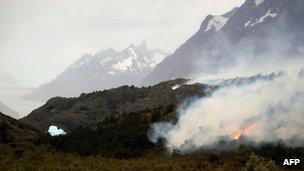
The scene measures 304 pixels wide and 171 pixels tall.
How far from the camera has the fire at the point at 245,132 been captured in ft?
343

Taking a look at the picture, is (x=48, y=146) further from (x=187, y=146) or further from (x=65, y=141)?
(x=187, y=146)

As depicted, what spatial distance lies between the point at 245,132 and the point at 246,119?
663 centimetres

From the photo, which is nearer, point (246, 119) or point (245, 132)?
point (245, 132)

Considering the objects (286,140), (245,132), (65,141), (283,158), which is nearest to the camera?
(283,158)

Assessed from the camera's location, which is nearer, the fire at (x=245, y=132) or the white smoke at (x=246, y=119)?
the white smoke at (x=246, y=119)

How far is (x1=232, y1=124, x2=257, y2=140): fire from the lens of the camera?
104500 mm

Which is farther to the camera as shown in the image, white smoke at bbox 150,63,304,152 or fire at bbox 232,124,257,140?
fire at bbox 232,124,257,140

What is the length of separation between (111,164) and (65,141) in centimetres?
4165

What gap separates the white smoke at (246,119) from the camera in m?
103

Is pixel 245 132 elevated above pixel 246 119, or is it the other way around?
pixel 246 119

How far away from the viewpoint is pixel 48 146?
395 ft

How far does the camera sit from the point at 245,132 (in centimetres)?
10575

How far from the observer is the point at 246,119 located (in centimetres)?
11181

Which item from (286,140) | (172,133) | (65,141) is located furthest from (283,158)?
(65,141)
